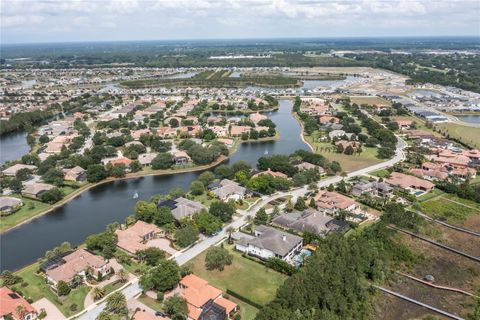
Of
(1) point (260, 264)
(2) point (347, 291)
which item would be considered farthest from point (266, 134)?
(2) point (347, 291)

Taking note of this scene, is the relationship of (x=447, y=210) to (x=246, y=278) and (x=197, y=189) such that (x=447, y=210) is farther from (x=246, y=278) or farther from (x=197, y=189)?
(x=197, y=189)

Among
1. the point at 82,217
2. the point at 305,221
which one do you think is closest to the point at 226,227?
the point at 305,221

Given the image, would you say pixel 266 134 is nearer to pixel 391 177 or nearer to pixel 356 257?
pixel 391 177

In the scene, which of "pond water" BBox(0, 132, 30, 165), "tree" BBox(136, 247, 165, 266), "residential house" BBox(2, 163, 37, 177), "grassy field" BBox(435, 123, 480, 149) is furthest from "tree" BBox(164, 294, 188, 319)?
"grassy field" BBox(435, 123, 480, 149)

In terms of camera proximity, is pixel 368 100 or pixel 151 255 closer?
pixel 151 255

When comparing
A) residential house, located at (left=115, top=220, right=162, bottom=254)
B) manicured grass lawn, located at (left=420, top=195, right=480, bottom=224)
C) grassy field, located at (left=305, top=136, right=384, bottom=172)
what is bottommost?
manicured grass lawn, located at (left=420, top=195, right=480, bottom=224)

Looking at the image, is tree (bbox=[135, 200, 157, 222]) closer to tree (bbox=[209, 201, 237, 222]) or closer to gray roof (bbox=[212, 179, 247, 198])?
tree (bbox=[209, 201, 237, 222])
